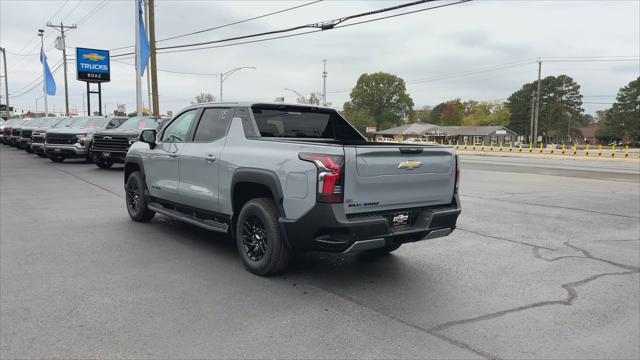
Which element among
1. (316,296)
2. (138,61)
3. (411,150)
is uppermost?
(138,61)

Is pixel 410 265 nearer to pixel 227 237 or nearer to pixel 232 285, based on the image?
pixel 232 285

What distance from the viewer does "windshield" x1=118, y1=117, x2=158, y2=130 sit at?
55.6ft

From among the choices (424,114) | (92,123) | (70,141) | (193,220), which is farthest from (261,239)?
(424,114)

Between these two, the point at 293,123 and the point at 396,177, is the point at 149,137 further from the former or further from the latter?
the point at 396,177

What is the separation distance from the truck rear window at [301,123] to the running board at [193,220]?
1.18 metres

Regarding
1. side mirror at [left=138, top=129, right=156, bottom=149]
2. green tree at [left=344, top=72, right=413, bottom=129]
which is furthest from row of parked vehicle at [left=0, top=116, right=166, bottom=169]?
green tree at [left=344, top=72, right=413, bottom=129]

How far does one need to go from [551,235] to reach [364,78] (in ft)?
422

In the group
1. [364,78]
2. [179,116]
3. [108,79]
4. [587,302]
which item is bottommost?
[587,302]

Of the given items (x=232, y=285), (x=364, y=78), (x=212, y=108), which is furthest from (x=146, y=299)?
(x=364, y=78)

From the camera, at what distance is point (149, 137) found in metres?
7.06

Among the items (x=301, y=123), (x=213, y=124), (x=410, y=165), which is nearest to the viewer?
(x=410, y=165)

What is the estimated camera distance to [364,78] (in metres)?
133

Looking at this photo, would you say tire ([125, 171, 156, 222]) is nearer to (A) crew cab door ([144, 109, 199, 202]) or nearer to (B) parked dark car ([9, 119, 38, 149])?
(A) crew cab door ([144, 109, 199, 202])

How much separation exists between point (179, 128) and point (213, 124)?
0.96 m
